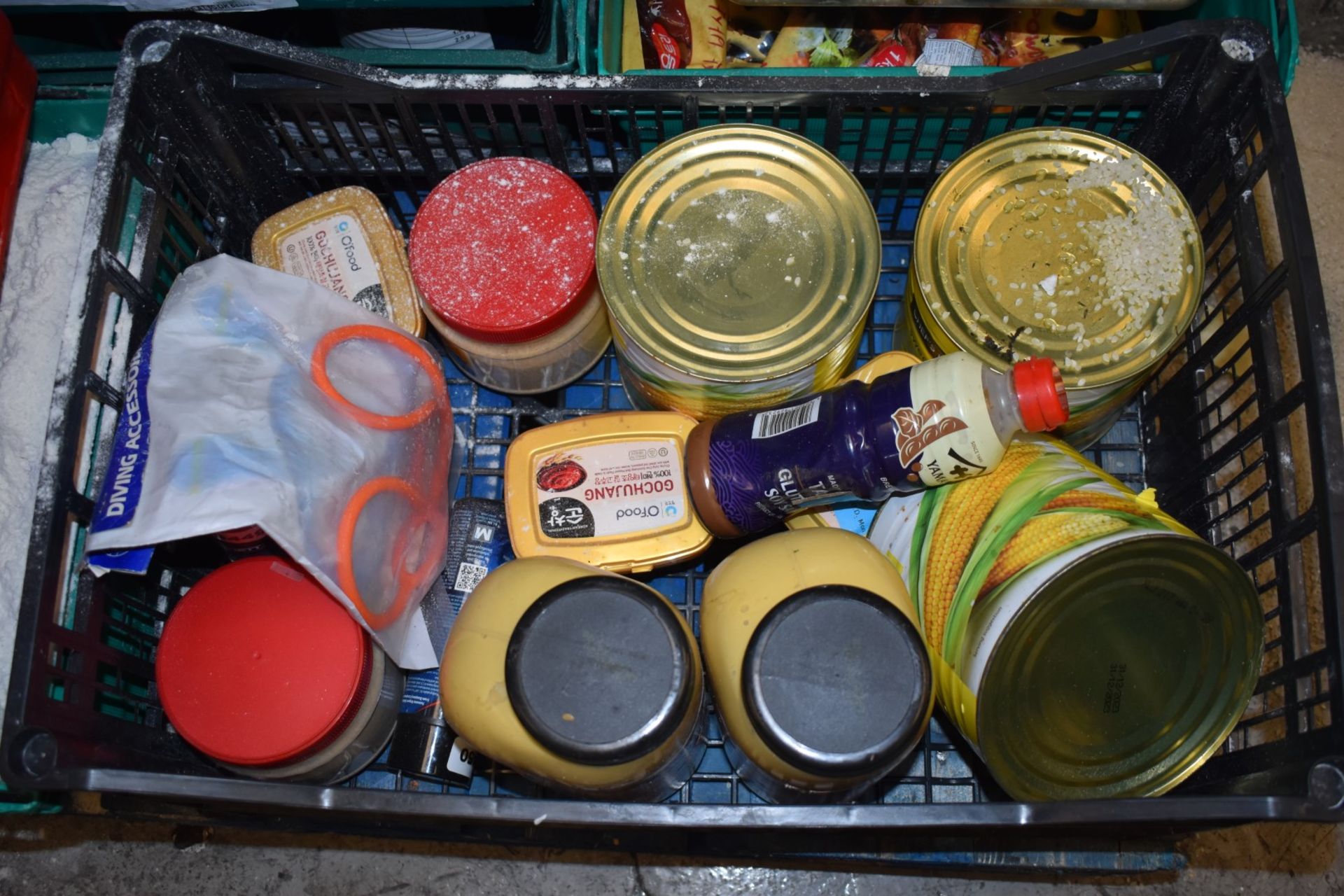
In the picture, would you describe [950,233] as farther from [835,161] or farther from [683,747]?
[683,747]

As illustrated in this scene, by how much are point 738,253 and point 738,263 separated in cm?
1

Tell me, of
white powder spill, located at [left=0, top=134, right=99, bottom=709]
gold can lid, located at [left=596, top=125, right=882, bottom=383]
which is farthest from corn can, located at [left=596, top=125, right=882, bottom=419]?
white powder spill, located at [left=0, top=134, right=99, bottom=709]

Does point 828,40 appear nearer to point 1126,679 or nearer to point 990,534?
point 990,534

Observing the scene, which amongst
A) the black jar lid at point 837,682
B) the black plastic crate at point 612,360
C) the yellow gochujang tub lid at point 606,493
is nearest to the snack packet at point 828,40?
the black plastic crate at point 612,360

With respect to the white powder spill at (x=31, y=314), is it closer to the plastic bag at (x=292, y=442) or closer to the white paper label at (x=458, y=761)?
the plastic bag at (x=292, y=442)

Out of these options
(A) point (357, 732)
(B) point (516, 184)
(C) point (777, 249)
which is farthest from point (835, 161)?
(A) point (357, 732)

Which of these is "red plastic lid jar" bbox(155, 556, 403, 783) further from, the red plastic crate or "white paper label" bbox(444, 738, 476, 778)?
the red plastic crate

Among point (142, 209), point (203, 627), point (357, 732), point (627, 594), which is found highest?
point (142, 209)

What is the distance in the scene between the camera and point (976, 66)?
105 centimetres

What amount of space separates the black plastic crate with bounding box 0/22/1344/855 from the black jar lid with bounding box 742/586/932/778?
46 mm

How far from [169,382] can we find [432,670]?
0.37 meters

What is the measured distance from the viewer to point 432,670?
103 centimetres

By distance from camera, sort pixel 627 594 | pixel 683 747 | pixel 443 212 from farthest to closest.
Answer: pixel 443 212, pixel 683 747, pixel 627 594

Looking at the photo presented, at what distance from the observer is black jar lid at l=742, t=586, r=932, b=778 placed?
733 millimetres
